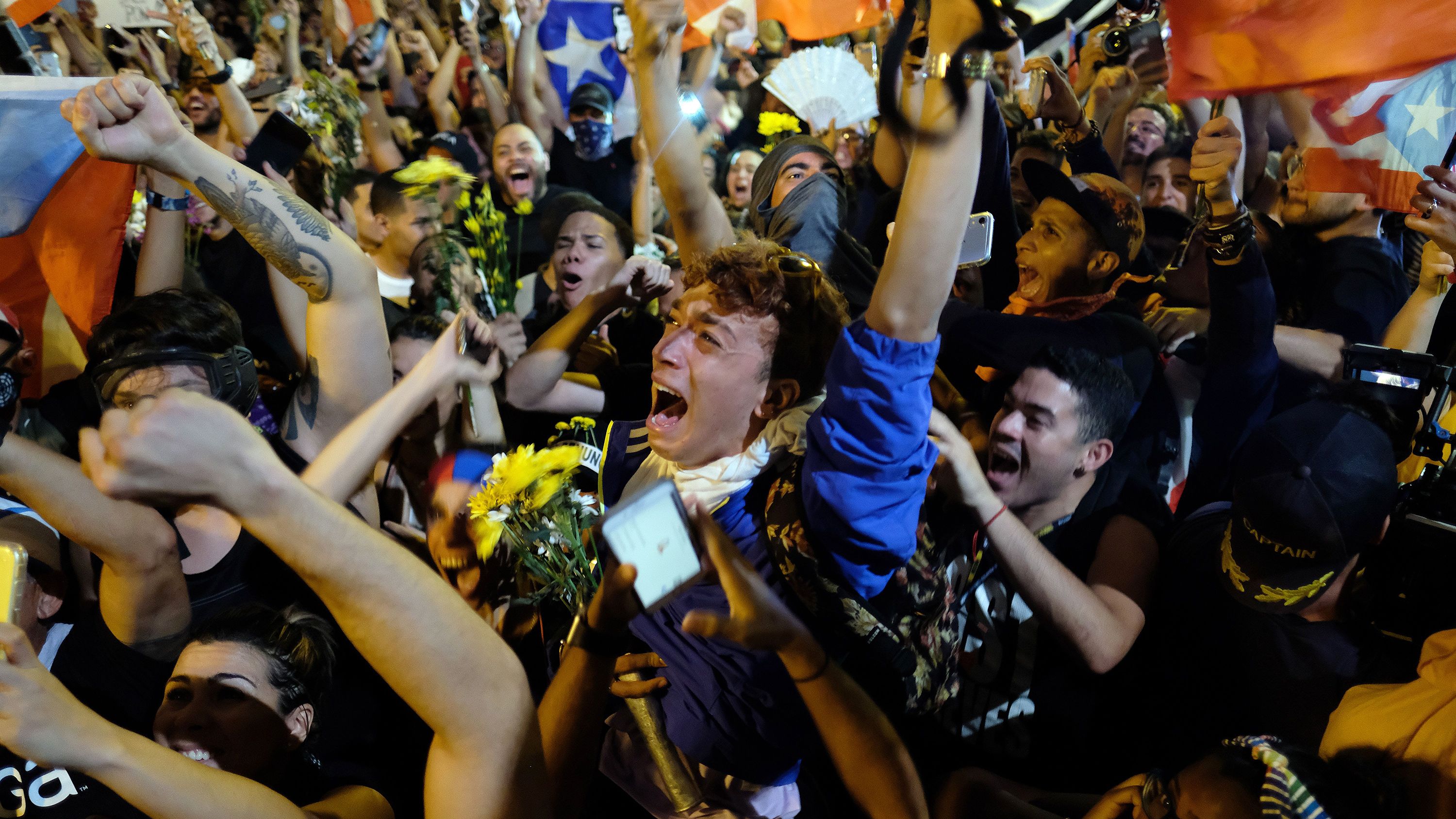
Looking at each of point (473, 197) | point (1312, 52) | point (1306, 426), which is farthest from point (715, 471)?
point (473, 197)

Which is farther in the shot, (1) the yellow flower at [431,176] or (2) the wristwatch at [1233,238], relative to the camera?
(1) the yellow flower at [431,176]

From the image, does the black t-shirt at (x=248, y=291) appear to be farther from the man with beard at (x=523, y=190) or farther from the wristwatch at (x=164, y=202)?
the man with beard at (x=523, y=190)

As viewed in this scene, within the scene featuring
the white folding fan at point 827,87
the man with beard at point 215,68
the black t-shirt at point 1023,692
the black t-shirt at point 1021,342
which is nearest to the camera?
the black t-shirt at point 1023,692

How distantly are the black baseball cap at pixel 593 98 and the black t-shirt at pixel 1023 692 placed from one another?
4.70 m

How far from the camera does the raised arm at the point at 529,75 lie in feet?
20.6

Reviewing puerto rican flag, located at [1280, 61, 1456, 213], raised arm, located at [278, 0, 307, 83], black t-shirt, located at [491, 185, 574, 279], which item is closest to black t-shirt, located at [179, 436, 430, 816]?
black t-shirt, located at [491, 185, 574, 279]

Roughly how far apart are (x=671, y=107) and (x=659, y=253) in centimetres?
190

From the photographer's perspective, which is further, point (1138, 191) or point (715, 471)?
point (1138, 191)

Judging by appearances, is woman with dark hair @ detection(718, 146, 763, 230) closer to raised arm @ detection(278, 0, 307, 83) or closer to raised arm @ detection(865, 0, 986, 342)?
raised arm @ detection(278, 0, 307, 83)

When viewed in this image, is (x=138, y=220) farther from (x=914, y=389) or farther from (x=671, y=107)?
(x=914, y=389)

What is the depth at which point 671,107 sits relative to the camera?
232 cm

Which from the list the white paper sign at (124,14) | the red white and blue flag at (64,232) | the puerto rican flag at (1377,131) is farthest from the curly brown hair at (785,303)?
the white paper sign at (124,14)

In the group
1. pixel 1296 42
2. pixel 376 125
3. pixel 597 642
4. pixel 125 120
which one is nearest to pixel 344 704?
pixel 597 642

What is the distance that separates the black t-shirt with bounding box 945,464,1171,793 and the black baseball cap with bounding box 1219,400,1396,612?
0.35 m
